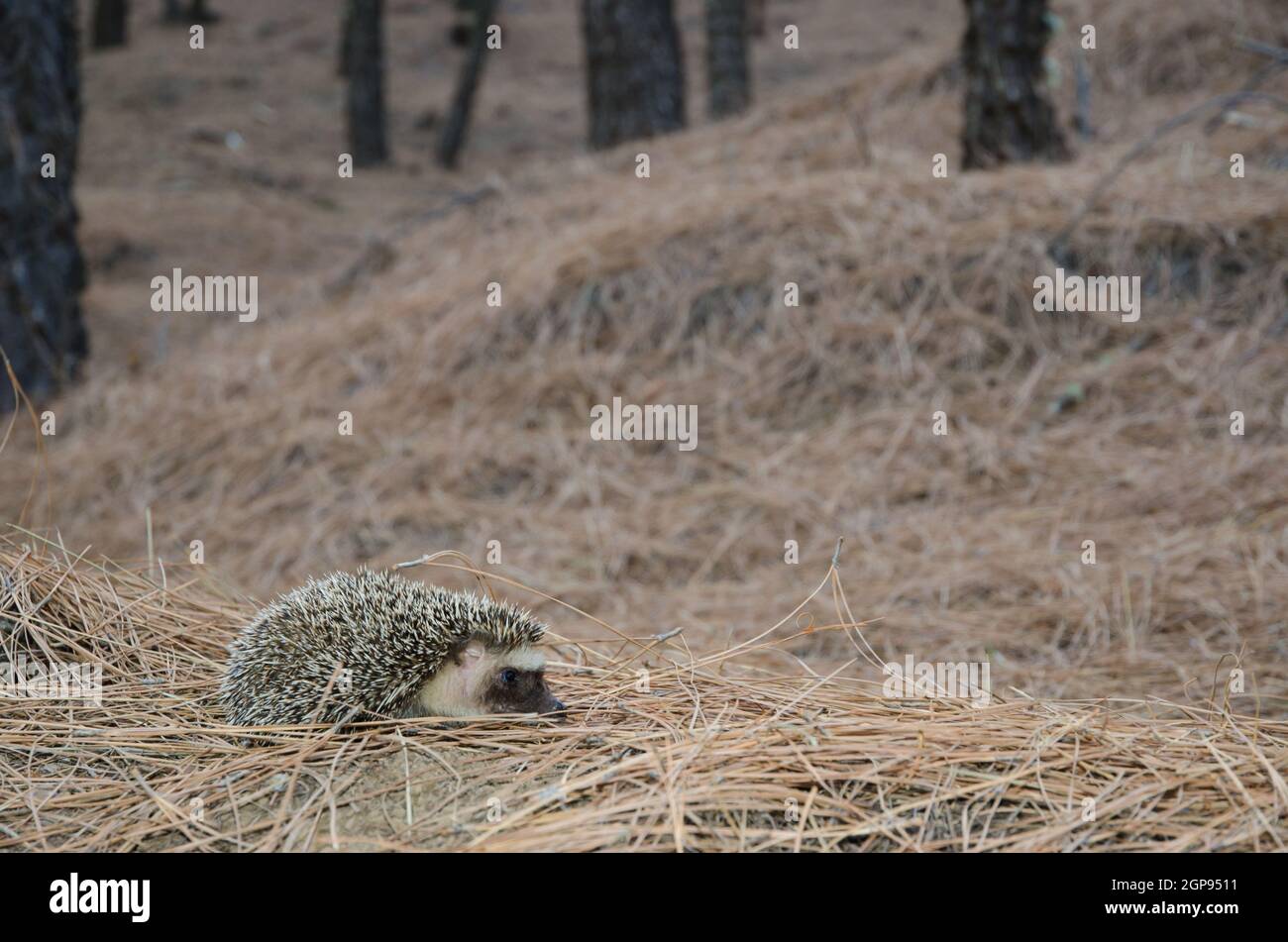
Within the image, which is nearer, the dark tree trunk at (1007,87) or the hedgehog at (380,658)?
the hedgehog at (380,658)

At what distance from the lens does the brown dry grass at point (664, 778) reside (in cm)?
211

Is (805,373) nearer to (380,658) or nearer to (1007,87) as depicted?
(1007,87)

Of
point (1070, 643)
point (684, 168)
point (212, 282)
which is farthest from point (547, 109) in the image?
point (1070, 643)

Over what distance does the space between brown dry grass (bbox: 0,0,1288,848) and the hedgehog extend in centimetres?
18

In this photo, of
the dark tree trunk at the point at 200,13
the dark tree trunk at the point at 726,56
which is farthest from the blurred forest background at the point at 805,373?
the dark tree trunk at the point at 200,13

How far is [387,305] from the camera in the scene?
7582 millimetres

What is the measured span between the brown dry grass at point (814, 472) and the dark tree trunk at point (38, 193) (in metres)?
0.56

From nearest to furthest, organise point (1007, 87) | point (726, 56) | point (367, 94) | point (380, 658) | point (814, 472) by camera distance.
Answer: point (380, 658) → point (814, 472) → point (1007, 87) → point (726, 56) → point (367, 94)

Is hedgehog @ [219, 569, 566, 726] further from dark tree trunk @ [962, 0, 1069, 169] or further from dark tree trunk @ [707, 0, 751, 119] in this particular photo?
dark tree trunk @ [707, 0, 751, 119]

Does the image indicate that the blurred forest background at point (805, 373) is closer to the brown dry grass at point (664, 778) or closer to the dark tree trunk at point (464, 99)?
the brown dry grass at point (664, 778)

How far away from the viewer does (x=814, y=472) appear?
18.0ft

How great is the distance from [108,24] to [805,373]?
79.0 feet

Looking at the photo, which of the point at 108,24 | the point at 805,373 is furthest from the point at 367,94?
the point at 805,373

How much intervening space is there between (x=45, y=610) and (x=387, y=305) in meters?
4.89
